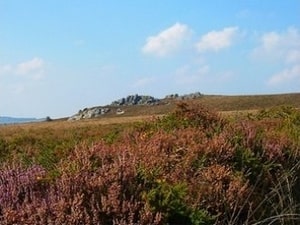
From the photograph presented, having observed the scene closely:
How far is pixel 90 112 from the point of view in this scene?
17350 centimetres

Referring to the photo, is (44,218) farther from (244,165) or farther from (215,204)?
(244,165)

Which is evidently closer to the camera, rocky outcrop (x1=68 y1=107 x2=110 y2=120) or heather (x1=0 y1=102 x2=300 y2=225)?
heather (x1=0 y1=102 x2=300 y2=225)

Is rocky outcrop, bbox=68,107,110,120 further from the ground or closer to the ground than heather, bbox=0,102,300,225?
further from the ground

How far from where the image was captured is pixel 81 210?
5387 millimetres

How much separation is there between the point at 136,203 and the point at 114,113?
160 metres

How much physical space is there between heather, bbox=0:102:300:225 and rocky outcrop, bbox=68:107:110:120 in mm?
156447

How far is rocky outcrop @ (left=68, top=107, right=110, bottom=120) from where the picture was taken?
167488 millimetres

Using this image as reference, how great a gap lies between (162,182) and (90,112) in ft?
551

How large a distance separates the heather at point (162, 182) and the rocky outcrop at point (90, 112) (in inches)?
6159

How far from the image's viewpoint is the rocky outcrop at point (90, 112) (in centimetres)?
16749

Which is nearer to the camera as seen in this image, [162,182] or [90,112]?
[162,182]

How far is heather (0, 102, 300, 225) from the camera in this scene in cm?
547

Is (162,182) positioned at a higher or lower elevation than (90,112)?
lower

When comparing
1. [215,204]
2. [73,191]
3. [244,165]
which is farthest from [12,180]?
[244,165]
